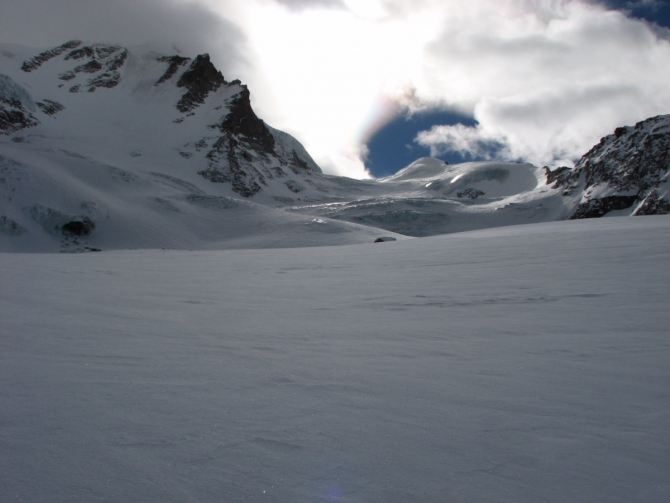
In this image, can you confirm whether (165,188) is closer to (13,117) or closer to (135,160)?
(135,160)

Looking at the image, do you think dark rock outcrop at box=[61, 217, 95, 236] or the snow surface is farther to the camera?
the snow surface

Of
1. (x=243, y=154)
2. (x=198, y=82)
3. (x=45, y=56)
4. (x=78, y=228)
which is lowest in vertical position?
(x=78, y=228)

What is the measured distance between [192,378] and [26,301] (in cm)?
318

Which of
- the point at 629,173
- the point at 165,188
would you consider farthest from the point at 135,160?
the point at 629,173

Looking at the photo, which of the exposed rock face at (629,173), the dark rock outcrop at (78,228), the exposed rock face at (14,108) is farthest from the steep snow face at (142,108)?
the exposed rock face at (629,173)

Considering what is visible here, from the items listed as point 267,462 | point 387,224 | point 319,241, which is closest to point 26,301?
point 267,462

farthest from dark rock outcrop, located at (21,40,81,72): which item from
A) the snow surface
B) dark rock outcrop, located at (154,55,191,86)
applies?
dark rock outcrop, located at (154,55,191,86)

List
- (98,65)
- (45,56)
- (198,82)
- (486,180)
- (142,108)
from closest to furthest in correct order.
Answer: (142,108) < (98,65) < (45,56) < (198,82) < (486,180)

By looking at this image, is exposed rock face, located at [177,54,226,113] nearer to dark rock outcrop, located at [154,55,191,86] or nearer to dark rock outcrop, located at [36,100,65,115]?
dark rock outcrop, located at [154,55,191,86]

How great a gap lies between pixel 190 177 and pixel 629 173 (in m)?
81.2

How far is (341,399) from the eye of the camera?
221 centimetres

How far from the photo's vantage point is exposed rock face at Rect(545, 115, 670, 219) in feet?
223

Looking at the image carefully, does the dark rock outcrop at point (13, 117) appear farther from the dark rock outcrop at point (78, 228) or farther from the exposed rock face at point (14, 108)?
the dark rock outcrop at point (78, 228)

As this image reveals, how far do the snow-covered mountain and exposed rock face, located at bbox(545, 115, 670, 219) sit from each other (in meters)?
0.22
